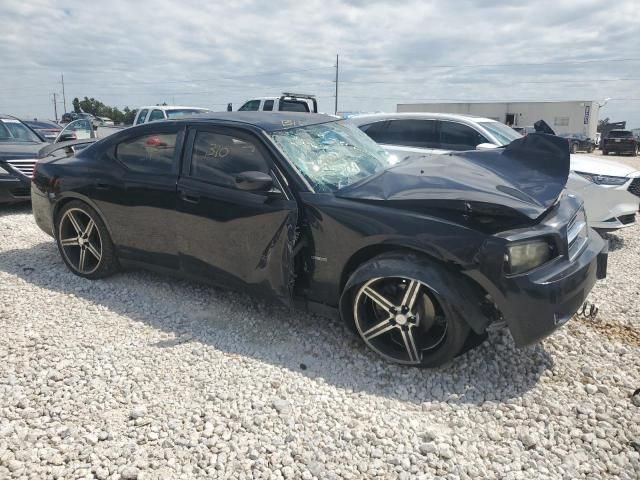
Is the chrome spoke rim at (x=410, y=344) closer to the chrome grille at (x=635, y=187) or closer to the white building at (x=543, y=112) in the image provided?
the chrome grille at (x=635, y=187)

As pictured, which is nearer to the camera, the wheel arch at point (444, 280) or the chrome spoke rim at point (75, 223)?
the wheel arch at point (444, 280)

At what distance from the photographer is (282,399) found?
2.73m

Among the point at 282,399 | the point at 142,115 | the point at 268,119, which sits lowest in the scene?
the point at 282,399

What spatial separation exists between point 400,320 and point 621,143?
3029 centimetres

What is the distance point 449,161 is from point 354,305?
1.42 metres

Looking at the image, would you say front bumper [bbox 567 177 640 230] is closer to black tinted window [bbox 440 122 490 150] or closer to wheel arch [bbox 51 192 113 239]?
black tinted window [bbox 440 122 490 150]

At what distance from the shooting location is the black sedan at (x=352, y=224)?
270 centimetres

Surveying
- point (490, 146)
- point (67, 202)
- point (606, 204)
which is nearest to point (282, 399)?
point (67, 202)

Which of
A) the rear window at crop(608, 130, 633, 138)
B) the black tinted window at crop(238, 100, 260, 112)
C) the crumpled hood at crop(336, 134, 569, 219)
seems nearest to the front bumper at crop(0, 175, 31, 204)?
the crumpled hood at crop(336, 134, 569, 219)

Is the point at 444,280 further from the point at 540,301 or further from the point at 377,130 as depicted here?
the point at 377,130

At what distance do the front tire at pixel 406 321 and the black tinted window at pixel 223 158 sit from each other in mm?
1109

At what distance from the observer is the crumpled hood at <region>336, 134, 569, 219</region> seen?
2.83m

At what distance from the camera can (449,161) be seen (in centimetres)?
367

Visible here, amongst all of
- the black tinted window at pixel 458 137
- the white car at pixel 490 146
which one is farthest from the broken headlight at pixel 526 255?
the black tinted window at pixel 458 137
